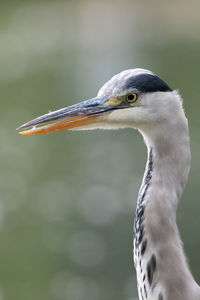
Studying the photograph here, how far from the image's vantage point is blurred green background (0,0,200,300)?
484 centimetres

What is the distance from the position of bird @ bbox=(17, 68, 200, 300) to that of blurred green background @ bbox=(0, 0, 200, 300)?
7.61 ft

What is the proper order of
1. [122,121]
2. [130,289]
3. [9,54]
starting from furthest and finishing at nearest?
[9,54] → [130,289] → [122,121]

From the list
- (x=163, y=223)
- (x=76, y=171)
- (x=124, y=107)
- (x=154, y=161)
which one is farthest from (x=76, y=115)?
(x=76, y=171)

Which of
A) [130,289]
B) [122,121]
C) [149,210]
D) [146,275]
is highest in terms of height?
[122,121]

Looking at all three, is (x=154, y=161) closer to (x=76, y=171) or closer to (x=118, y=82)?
(x=118, y=82)

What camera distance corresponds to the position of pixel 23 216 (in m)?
5.88

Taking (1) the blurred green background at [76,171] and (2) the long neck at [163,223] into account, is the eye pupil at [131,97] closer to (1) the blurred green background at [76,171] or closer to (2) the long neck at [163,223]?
(2) the long neck at [163,223]

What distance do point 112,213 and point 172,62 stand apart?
6.01 meters

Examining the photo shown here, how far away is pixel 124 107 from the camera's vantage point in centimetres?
229

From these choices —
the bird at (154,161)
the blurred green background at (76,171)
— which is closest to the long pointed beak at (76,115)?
the bird at (154,161)

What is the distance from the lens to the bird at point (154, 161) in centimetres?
213

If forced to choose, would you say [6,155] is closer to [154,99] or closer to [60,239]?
[60,239]

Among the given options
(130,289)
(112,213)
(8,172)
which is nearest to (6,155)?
(8,172)

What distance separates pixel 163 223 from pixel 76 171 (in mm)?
4565
